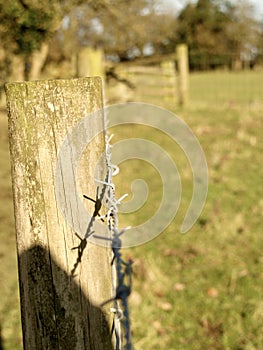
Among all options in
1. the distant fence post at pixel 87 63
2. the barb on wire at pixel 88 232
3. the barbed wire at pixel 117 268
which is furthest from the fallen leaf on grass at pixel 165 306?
the distant fence post at pixel 87 63

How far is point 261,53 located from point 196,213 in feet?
128

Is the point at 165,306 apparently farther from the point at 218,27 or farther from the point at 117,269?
the point at 218,27

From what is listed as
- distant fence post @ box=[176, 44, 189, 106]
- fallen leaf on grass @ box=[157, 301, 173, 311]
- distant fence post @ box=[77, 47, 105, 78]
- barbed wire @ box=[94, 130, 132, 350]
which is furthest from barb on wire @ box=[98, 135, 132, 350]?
distant fence post @ box=[176, 44, 189, 106]

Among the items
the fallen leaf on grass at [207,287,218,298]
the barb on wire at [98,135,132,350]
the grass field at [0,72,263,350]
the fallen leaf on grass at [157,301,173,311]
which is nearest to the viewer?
the barb on wire at [98,135,132,350]

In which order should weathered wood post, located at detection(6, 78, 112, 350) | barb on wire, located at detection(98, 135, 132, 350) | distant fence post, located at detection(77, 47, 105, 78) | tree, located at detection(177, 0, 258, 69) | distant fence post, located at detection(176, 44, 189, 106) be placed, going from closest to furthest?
barb on wire, located at detection(98, 135, 132, 350)
weathered wood post, located at detection(6, 78, 112, 350)
distant fence post, located at detection(77, 47, 105, 78)
distant fence post, located at detection(176, 44, 189, 106)
tree, located at detection(177, 0, 258, 69)

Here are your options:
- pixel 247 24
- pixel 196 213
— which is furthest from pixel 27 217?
pixel 247 24

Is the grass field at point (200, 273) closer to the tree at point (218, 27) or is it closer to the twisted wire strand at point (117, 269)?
the twisted wire strand at point (117, 269)

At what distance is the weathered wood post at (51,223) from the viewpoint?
1076mm

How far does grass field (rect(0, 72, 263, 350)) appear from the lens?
308 centimetres

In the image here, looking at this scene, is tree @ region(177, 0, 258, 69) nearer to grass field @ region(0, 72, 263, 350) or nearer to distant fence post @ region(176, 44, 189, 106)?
distant fence post @ region(176, 44, 189, 106)

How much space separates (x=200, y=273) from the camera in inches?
151

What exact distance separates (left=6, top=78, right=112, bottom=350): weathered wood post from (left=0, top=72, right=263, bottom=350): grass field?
1.94m

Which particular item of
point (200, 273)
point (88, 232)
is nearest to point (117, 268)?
point (88, 232)

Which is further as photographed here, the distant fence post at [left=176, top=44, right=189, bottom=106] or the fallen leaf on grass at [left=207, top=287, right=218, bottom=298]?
the distant fence post at [left=176, top=44, right=189, bottom=106]
